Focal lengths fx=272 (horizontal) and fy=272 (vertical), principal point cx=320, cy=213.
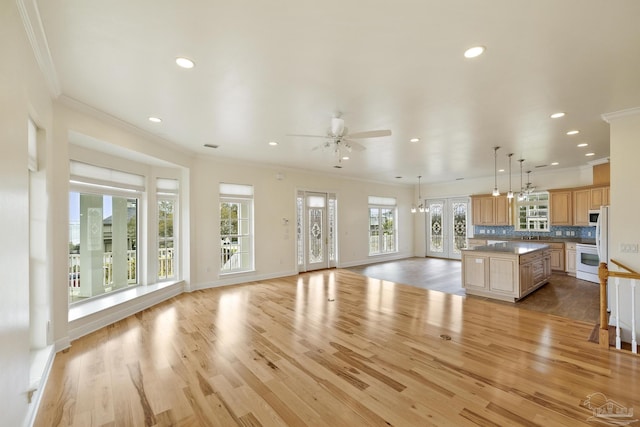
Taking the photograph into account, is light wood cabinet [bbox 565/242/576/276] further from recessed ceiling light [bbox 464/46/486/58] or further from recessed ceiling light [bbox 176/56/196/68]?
recessed ceiling light [bbox 176/56/196/68]

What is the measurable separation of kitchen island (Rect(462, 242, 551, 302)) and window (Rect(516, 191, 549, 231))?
2.75m

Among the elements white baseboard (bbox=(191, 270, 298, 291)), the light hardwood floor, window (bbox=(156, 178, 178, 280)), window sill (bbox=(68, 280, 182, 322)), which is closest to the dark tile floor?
the light hardwood floor

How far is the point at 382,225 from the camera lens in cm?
998

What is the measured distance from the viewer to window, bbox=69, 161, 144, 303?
416 centimetres

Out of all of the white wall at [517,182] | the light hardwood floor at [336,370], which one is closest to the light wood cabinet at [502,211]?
the white wall at [517,182]

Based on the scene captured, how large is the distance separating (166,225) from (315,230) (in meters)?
3.93

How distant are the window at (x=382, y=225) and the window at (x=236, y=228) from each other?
4.51 metres

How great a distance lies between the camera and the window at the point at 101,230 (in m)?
4.16

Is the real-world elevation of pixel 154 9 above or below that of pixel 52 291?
above

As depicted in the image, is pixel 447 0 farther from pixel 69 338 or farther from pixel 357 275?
pixel 357 275

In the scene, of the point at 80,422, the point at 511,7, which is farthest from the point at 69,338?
the point at 511,7

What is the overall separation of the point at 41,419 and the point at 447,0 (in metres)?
4.21

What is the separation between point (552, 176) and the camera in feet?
26.0

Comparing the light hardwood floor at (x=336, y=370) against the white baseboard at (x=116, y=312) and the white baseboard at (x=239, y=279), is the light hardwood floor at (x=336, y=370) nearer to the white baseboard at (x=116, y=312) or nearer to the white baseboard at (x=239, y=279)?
the white baseboard at (x=116, y=312)
